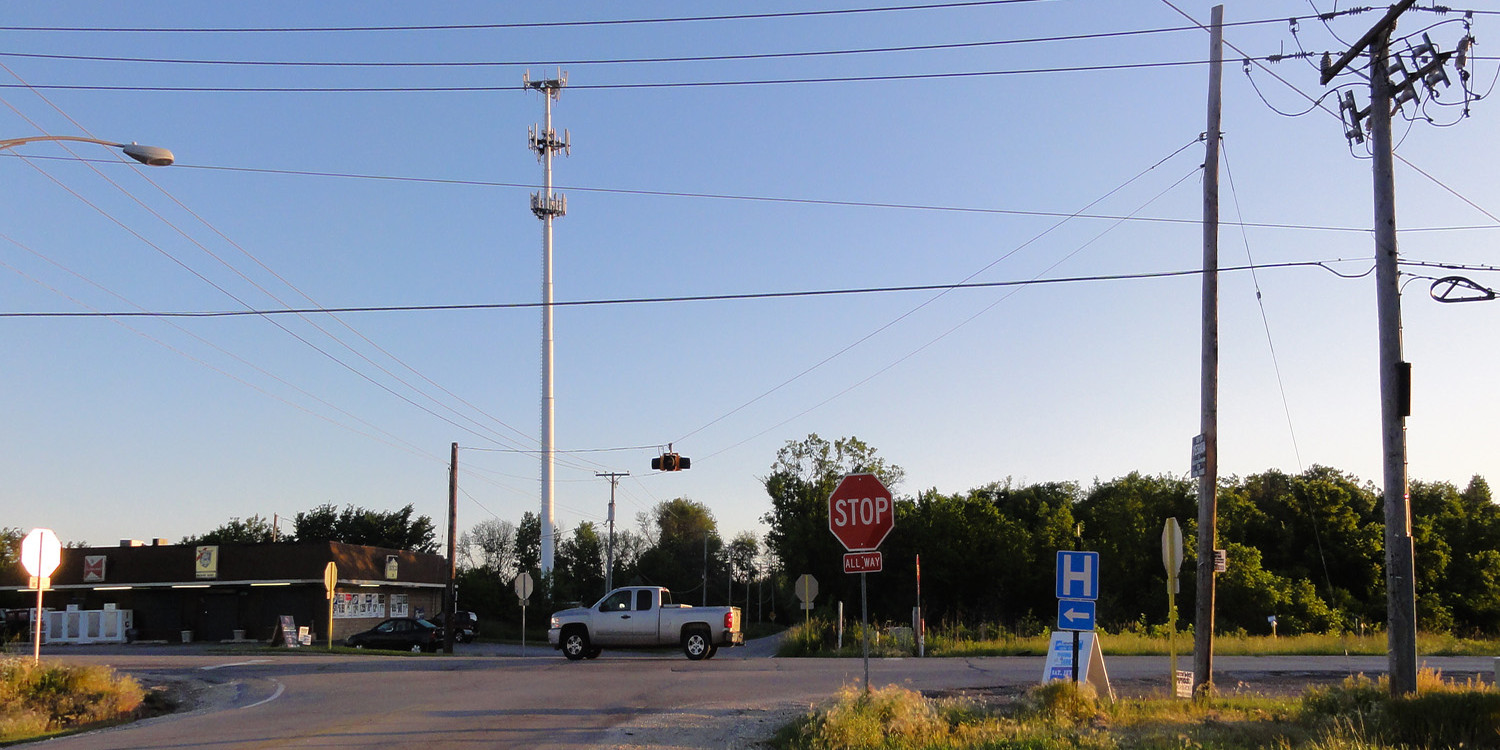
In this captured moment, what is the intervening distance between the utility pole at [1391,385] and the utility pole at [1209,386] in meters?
2.72

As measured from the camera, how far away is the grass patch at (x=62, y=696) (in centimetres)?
1627

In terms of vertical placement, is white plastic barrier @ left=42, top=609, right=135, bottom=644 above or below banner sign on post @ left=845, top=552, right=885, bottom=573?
below

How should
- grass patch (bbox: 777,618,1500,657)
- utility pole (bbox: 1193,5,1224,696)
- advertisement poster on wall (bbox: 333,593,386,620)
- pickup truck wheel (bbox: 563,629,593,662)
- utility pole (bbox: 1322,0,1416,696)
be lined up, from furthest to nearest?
advertisement poster on wall (bbox: 333,593,386,620) < grass patch (bbox: 777,618,1500,657) < pickup truck wheel (bbox: 563,629,593,662) < utility pole (bbox: 1193,5,1224,696) < utility pole (bbox: 1322,0,1416,696)

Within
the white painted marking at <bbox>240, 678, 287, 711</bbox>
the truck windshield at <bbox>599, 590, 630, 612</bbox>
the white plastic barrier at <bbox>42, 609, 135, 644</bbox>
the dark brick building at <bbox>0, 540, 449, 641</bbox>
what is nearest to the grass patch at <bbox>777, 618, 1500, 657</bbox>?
the truck windshield at <bbox>599, 590, 630, 612</bbox>

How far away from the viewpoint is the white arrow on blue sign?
1266 centimetres

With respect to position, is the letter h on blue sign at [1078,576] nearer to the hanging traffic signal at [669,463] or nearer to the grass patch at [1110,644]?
the grass patch at [1110,644]

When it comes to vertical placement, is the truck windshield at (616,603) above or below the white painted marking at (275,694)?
above

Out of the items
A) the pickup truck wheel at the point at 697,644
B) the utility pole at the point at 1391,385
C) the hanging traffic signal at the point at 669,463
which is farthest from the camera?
the hanging traffic signal at the point at 669,463

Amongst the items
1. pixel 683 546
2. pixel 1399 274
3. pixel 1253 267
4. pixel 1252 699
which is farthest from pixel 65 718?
pixel 683 546

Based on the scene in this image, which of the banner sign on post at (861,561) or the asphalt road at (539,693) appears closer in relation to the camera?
the banner sign on post at (861,561)

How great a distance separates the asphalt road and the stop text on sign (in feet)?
8.64

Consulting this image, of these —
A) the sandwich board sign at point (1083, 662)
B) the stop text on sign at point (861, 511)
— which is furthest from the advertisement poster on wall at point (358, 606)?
the stop text on sign at point (861, 511)

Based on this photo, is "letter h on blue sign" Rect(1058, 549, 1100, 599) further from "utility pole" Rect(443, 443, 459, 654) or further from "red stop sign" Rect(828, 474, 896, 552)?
"utility pole" Rect(443, 443, 459, 654)

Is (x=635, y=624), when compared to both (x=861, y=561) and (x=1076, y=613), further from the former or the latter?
(x=1076, y=613)
